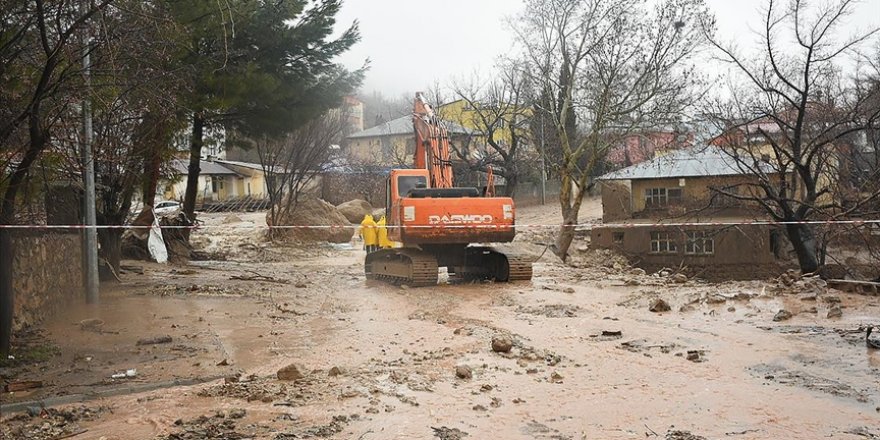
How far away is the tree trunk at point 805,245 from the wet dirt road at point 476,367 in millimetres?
6538

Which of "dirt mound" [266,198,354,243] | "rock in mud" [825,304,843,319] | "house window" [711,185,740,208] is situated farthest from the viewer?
"dirt mound" [266,198,354,243]

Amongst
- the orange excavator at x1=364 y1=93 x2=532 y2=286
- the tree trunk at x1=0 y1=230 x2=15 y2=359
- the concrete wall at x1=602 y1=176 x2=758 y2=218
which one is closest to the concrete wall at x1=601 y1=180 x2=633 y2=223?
the concrete wall at x1=602 y1=176 x2=758 y2=218

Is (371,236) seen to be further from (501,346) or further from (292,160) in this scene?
(501,346)

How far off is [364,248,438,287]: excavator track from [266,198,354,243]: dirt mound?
40.7ft

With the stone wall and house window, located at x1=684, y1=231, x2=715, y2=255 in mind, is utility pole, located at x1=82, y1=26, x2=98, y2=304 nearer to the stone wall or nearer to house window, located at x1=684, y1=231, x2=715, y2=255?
the stone wall

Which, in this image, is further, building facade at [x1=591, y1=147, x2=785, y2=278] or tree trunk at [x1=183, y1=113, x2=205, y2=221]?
building facade at [x1=591, y1=147, x2=785, y2=278]

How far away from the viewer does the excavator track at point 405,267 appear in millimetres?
16344

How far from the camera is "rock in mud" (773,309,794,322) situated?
35.9ft

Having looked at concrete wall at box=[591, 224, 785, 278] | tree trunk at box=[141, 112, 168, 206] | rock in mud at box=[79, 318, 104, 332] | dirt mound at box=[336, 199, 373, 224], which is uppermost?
tree trunk at box=[141, 112, 168, 206]

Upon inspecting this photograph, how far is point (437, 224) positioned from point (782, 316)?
6980mm

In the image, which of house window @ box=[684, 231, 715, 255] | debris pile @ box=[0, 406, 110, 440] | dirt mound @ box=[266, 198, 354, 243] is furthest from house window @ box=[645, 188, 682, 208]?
debris pile @ box=[0, 406, 110, 440]

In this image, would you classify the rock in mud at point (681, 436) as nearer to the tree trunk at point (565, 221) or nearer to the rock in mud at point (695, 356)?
the rock in mud at point (695, 356)

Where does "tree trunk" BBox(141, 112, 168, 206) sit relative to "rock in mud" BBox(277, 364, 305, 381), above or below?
above

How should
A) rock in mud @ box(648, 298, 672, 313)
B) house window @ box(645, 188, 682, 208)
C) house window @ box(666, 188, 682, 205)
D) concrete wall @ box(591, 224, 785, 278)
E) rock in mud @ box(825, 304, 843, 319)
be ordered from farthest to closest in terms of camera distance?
1. house window @ box(645, 188, 682, 208)
2. house window @ box(666, 188, 682, 205)
3. concrete wall @ box(591, 224, 785, 278)
4. rock in mud @ box(648, 298, 672, 313)
5. rock in mud @ box(825, 304, 843, 319)
